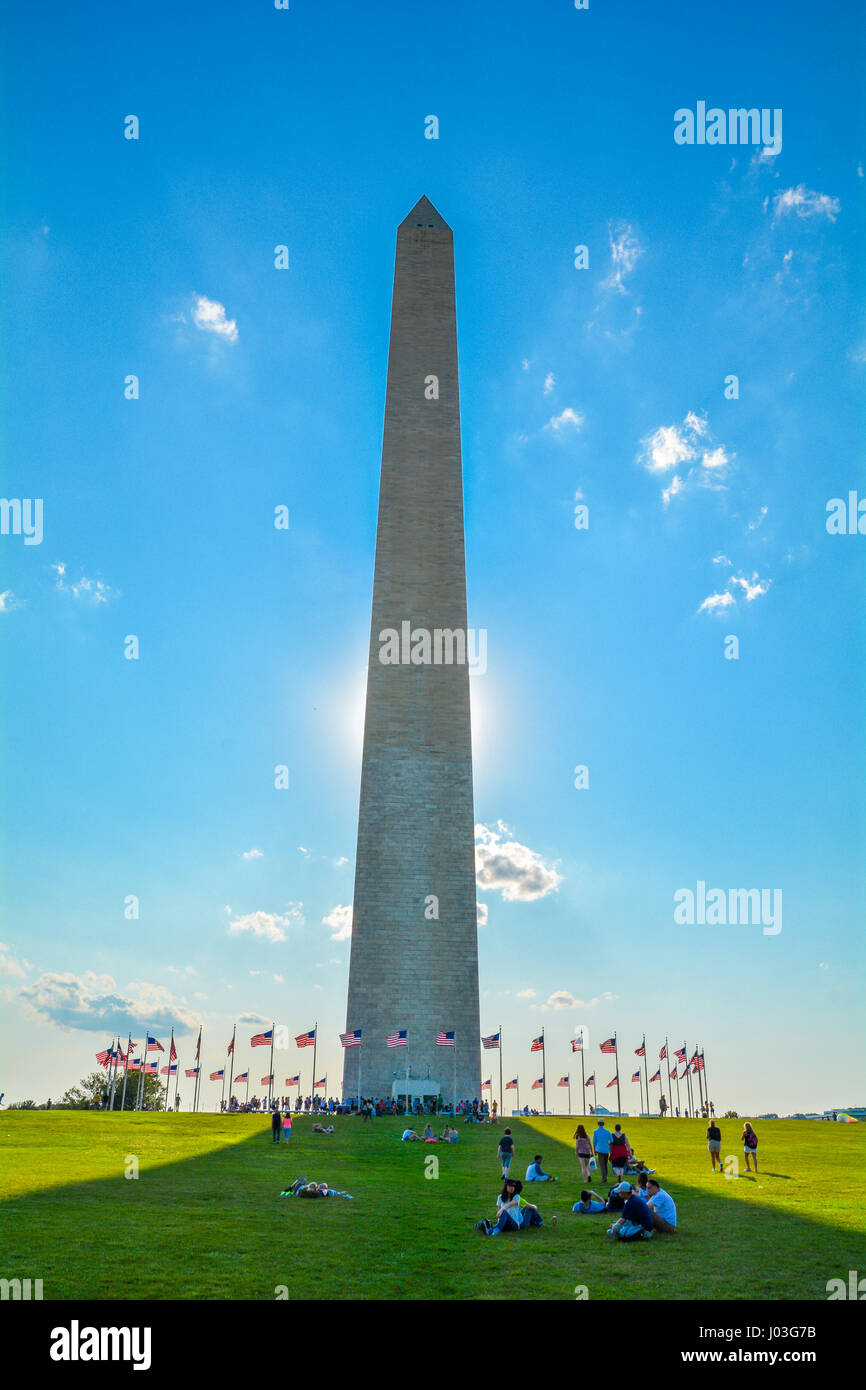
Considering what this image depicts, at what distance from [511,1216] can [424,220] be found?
194ft

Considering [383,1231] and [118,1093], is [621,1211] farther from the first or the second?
[118,1093]

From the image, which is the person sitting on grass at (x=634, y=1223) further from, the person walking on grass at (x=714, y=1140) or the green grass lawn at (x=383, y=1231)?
the person walking on grass at (x=714, y=1140)

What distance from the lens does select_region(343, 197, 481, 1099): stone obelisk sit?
47188 millimetres

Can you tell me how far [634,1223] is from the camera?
1314 centimetres

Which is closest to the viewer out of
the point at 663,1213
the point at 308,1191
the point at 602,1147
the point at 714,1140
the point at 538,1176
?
the point at 663,1213

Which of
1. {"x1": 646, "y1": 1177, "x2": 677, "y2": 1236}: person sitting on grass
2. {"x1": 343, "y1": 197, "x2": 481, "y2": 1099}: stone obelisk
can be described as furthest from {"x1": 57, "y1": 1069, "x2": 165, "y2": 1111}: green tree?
{"x1": 646, "y1": 1177, "x2": 677, "y2": 1236}: person sitting on grass

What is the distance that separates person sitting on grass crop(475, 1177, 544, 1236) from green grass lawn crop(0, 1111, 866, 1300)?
303mm

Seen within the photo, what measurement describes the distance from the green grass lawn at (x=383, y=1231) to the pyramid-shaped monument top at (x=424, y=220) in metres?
52.7

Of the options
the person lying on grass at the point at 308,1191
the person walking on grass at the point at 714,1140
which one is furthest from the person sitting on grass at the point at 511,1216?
the person walking on grass at the point at 714,1140

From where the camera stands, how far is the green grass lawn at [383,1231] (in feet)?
33.8

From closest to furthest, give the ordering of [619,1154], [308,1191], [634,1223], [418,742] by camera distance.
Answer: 1. [634,1223]
2. [308,1191]
3. [619,1154]
4. [418,742]

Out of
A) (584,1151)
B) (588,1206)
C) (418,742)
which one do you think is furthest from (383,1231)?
(418,742)
